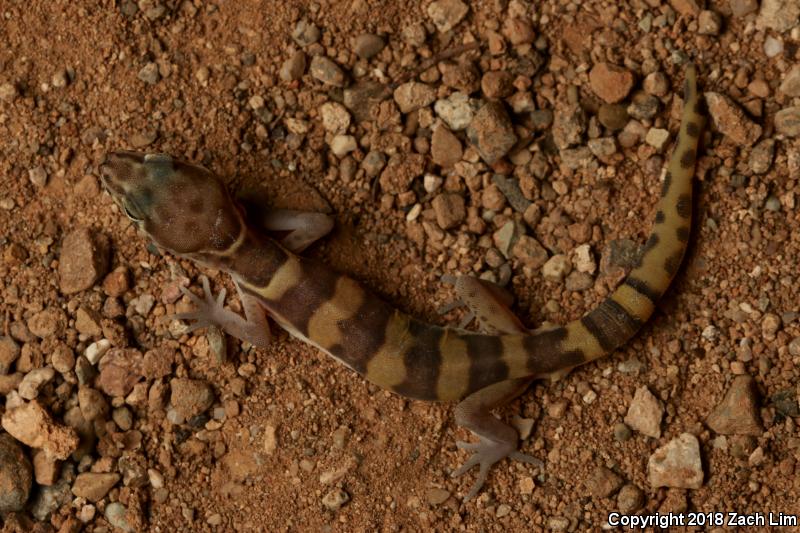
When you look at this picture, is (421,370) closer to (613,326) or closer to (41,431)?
(613,326)

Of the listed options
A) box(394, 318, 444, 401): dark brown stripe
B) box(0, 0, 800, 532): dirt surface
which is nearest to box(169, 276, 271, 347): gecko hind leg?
box(0, 0, 800, 532): dirt surface

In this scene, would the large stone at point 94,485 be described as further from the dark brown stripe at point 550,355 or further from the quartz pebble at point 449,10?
the quartz pebble at point 449,10

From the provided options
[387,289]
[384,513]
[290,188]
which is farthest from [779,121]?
[384,513]

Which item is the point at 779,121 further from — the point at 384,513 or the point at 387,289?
the point at 384,513

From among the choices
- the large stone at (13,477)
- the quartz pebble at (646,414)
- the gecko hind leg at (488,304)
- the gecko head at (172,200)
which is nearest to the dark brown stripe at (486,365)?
the gecko hind leg at (488,304)

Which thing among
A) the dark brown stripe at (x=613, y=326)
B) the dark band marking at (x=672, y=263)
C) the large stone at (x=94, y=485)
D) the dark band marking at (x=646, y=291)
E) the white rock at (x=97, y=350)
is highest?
the dark band marking at (x=672, y=263)

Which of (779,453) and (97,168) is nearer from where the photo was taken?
(779,453)

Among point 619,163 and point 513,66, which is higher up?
point 513,66

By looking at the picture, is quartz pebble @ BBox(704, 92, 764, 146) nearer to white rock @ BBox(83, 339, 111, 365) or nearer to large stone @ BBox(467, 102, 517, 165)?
large stone @ BBox(467, 102, 517, 165)
